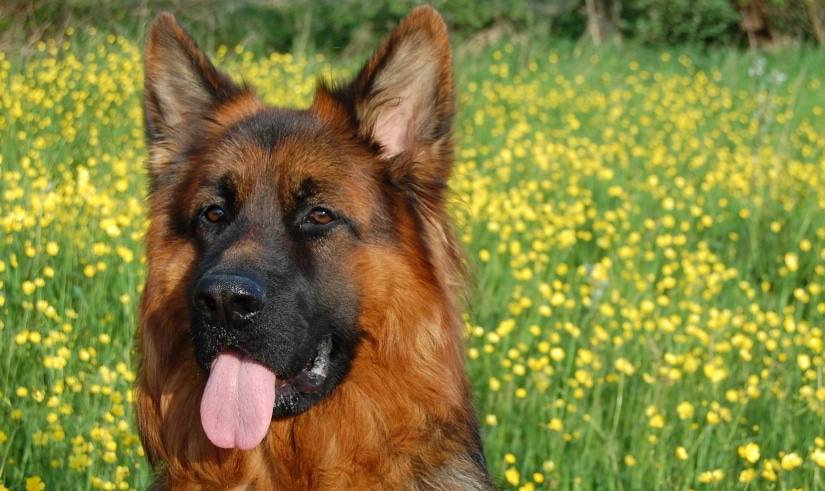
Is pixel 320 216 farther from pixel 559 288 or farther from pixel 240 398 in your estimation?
pixel 559 288

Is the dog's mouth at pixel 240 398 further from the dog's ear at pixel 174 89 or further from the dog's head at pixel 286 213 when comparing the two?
the dog's ear at pixel 174 89

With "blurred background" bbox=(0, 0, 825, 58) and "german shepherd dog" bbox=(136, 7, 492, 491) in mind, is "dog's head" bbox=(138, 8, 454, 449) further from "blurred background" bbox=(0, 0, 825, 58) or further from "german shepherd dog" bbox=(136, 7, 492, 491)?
"blurred background" bbox=(0, 0, 825, 58)

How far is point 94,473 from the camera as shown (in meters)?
3.30

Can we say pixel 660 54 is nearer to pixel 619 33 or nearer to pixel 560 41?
pixel 560 41

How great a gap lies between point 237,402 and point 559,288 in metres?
2.72

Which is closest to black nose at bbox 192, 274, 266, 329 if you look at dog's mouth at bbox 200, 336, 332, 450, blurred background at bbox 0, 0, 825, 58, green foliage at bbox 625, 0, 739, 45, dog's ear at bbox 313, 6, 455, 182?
dog's mouth at bbox 200, 336, 332, 450

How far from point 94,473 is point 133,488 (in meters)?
0.24

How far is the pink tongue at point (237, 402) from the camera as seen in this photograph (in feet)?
8.67

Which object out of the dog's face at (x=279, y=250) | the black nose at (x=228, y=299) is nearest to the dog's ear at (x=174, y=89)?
the dog's face at (x=279, y=250)

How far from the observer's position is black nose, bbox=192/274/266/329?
2525mm

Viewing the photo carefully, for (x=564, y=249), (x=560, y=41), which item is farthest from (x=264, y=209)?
(x=560, y=41)

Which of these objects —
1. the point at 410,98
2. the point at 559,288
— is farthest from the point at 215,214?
the point at 559,288

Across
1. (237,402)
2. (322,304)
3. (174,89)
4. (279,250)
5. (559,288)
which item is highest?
(174,89)

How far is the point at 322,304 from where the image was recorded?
2793 millimetres
